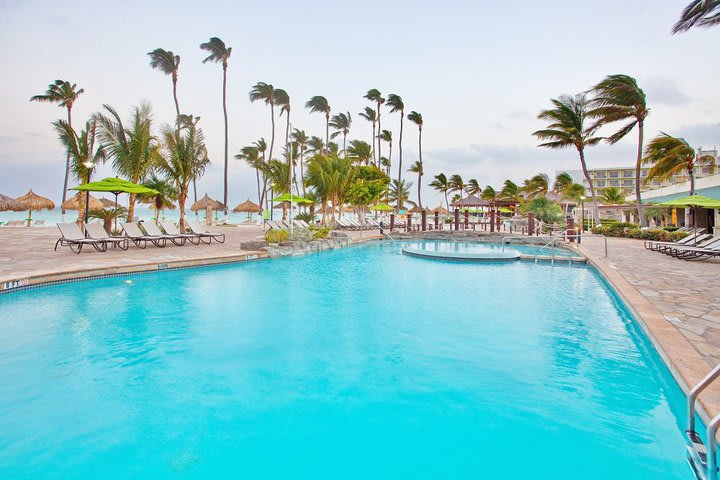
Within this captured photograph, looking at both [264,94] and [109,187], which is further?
[264,94]

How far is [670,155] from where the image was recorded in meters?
18.4

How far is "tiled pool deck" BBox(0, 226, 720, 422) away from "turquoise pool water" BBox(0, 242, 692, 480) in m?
0.31

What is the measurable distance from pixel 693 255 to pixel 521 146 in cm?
4425

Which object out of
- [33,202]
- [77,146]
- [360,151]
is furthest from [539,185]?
[33,202]

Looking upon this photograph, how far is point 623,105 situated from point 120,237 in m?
24.0

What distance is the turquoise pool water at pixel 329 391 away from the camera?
2428mm

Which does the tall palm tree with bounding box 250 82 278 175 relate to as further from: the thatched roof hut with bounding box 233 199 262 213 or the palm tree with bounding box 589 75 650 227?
the palm tree with bounding box 589 75 650 227

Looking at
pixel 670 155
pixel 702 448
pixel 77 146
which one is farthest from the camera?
pixel 670 155

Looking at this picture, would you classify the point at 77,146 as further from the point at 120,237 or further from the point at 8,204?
the point at 8,204

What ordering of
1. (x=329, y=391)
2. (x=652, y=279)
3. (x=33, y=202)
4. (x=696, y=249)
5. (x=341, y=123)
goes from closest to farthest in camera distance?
(x=329, y=391)
(x=652, y=279)
(x=696, y=249)
(x=33, y=202)
(x=341, y=123)

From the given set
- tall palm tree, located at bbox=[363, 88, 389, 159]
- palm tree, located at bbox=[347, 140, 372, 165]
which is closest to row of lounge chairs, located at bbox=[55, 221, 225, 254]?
palm tree, located at bbox=[347, 140, 372, 165]

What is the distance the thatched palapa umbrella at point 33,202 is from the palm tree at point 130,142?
681 inches

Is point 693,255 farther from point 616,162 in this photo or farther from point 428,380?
point 616,162

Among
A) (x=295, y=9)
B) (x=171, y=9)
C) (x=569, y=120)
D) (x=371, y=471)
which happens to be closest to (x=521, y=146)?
(x=569, y=120)
